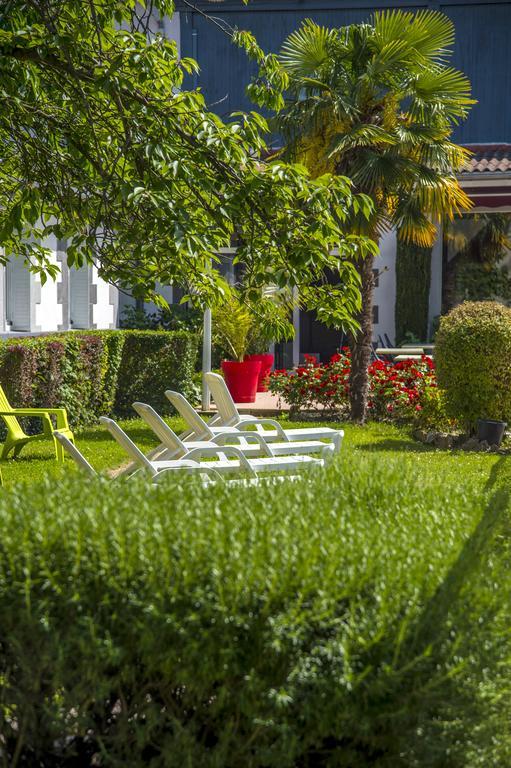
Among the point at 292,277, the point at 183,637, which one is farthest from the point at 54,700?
the point at 292,277

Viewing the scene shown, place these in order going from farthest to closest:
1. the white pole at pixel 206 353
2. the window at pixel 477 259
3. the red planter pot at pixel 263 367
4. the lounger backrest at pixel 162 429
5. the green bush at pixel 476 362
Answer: the window at pixel 477 259 → the red planter pot at pixel 263 367 → the white pole at pixel 206 353 → the green bush at pixel 476 362 → the lounger backrest at pixel 162 429

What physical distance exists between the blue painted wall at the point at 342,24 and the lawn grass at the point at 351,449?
1205 cm

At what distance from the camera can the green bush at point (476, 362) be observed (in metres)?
12.9

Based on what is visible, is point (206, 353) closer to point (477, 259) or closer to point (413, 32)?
point (413, 32)

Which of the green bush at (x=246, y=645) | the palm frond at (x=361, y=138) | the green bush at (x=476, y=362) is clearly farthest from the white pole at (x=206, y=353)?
the green bush at (x=246, y=645)

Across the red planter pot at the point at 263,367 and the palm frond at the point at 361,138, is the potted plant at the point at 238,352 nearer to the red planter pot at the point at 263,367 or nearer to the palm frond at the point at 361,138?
the red planter pot at the point at 263,367

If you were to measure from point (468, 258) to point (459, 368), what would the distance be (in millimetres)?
10880

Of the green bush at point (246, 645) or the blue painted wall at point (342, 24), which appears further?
the blue painted wall at point (342, 24)

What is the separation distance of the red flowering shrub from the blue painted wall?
10.3 m

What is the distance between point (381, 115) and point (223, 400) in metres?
5.80

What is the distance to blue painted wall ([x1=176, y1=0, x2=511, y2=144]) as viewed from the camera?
24328 millimetres

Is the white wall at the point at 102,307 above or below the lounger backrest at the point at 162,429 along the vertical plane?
above

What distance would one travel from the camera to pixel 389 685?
117 inches

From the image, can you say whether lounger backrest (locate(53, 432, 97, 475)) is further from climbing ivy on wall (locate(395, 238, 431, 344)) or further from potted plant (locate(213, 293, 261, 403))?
climbing ivy on wall (locate(395, 238, 431, 344))
